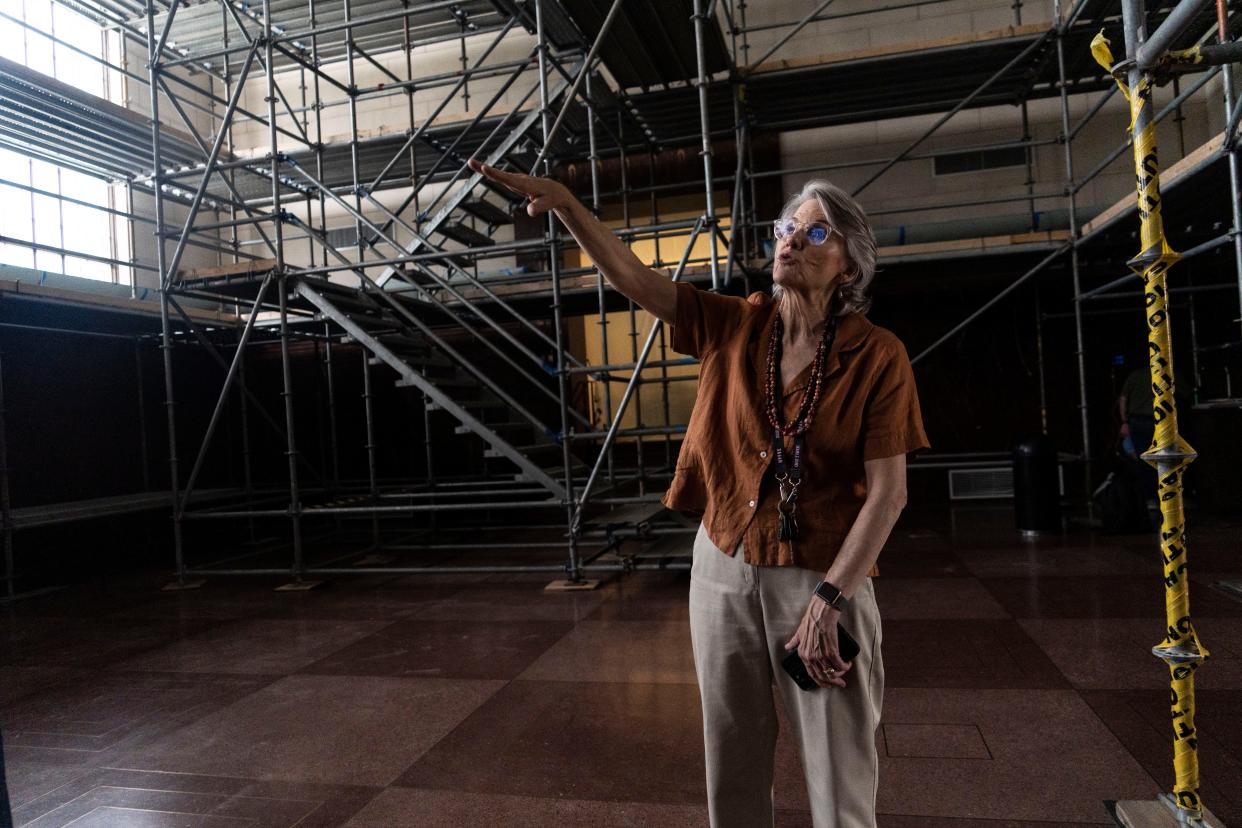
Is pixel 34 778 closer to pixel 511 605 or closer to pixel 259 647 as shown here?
pixel 259 647

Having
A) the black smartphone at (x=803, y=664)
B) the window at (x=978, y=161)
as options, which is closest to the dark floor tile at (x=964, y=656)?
the black smartphone at (x=803, y=664)

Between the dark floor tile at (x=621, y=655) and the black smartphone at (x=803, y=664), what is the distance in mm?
2445

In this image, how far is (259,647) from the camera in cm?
512

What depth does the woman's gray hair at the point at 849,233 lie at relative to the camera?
72.2 inches

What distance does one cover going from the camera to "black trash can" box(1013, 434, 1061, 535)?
24.7ft

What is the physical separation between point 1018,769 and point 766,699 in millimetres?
1676

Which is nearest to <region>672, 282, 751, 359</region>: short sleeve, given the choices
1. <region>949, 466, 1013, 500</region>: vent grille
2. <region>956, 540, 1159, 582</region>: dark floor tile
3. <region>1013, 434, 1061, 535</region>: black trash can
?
<region>956, 540, 1159, 582</region>: dark floor tile

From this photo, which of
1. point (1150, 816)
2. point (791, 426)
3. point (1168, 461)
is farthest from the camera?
point (1150, 816)

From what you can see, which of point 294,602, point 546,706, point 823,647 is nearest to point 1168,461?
point 823,647

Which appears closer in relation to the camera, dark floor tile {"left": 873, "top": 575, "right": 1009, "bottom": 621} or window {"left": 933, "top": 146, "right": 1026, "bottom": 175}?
dark floor tile {"left": 873, "top": 575, "right": 1009, "bottom": 621}

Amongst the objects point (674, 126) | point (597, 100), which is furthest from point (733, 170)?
point (597, 100)

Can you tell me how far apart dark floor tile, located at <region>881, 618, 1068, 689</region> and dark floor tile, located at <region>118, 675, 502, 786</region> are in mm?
2125

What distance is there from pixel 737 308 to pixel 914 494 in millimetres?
8974

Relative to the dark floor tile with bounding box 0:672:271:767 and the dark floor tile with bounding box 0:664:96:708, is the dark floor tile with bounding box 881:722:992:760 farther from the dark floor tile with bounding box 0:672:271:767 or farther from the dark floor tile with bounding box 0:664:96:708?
the dark floor tile with bounding box 0:664:96:708
